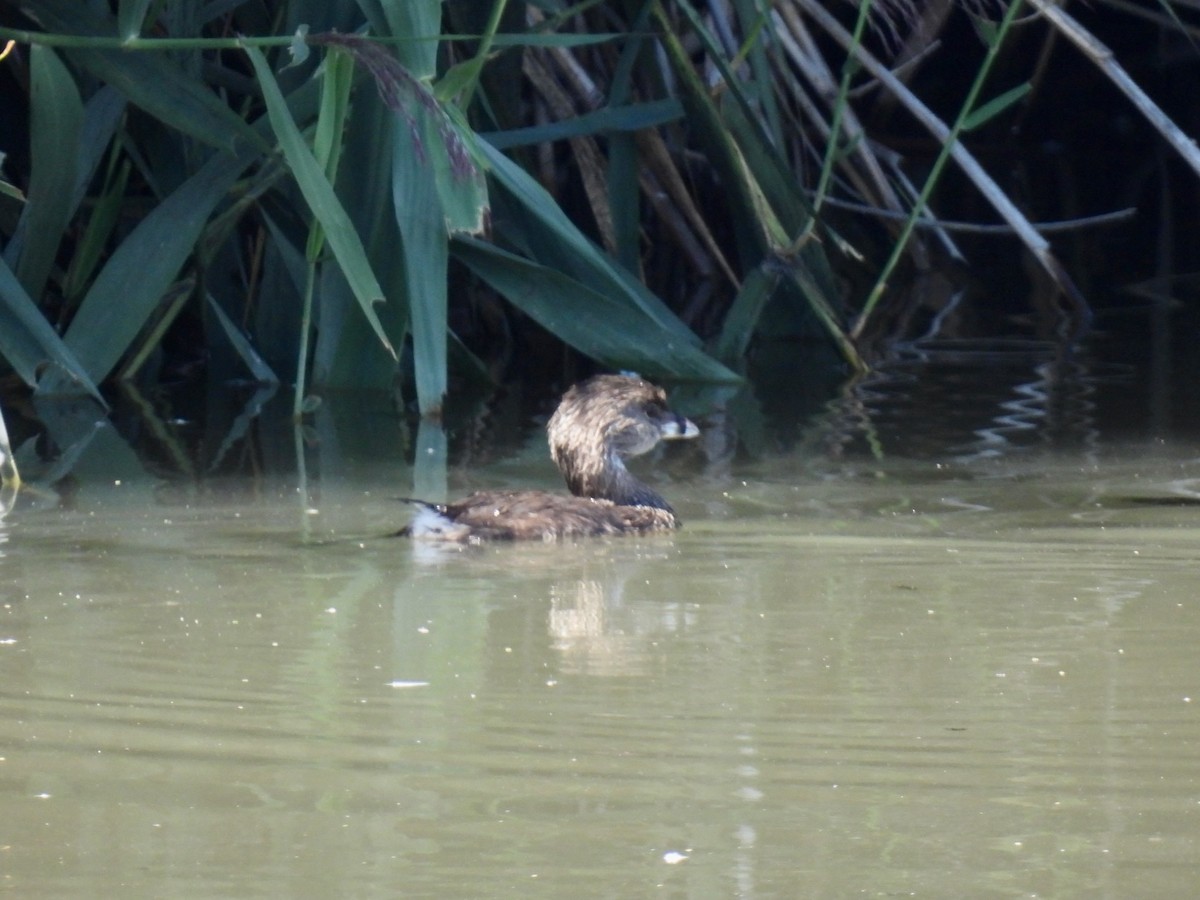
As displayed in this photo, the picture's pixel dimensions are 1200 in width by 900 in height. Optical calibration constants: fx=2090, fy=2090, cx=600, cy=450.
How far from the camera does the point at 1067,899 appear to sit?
264 cm

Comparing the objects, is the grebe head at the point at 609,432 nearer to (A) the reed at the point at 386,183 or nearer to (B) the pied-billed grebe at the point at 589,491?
(B) the pied-billed grebe at the point at 589,491

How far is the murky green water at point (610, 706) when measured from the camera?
9.11 ft

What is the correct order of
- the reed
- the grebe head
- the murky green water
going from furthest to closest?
the grebe head < the reed < the murky green water

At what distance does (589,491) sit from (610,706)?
103 inches

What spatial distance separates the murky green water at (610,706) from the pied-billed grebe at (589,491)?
0.10m

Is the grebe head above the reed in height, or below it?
below

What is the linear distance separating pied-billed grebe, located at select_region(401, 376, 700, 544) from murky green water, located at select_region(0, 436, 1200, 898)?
0.10m

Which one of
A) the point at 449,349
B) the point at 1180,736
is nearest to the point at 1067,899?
the point at 1180,736

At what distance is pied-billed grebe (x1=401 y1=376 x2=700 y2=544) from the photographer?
532 cm

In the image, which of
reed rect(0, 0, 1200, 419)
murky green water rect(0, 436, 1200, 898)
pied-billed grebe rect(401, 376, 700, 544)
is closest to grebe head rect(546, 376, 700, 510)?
pied-billed grebe rect(401, 376, 700, 544)

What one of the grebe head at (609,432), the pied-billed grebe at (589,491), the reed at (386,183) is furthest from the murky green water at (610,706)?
the reed at (386,183)

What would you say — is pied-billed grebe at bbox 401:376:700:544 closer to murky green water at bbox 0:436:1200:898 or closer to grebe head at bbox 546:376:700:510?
grebe head at bbox 546:376:700:510

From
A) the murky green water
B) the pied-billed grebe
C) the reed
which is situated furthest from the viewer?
the reed

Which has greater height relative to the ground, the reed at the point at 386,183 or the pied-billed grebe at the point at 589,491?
the reed at the point at 386,183
